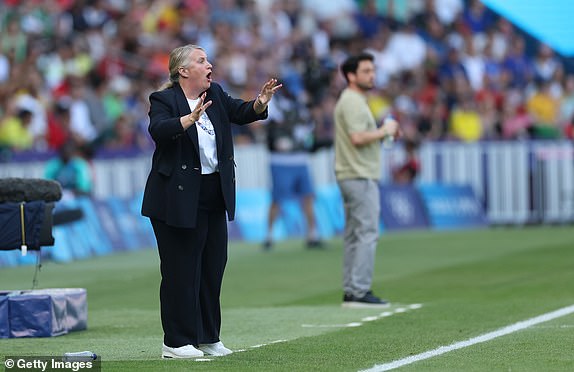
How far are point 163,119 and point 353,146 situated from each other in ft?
15.4

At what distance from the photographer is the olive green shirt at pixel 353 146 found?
1415 cm

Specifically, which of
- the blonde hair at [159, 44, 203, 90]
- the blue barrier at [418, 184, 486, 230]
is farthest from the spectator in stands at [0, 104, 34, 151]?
the blonde hair at [159, 44, 203, 90]

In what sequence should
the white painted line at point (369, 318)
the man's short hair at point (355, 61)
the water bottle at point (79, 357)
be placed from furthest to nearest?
the man's short hair at point (355, 61) → the white painted line at point (369, 318) → the water bottle at point (79, 357)

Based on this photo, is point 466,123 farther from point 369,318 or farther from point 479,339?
point 479,339

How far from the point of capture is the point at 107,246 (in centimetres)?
2200

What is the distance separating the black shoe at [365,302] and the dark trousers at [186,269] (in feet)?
13.1

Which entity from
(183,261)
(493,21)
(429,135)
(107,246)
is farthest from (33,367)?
(493,21)

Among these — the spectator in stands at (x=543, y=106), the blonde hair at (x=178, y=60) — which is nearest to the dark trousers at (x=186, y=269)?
the blonde hair at (x=178, y=60)

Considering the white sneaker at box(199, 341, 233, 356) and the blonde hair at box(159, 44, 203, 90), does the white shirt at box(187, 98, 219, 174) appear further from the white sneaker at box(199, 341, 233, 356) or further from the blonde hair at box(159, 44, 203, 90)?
the white sneaker at box(199, 341, 233, 356)

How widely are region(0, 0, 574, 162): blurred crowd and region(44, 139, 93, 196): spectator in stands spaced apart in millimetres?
380

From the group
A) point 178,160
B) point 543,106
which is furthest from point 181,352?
point 543,106

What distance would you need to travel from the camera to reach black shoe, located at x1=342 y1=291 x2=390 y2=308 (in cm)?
1390

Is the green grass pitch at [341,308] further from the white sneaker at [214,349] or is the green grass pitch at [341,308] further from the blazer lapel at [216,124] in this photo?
the blazer lapel at [216,124]

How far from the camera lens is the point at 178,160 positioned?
980 cm
